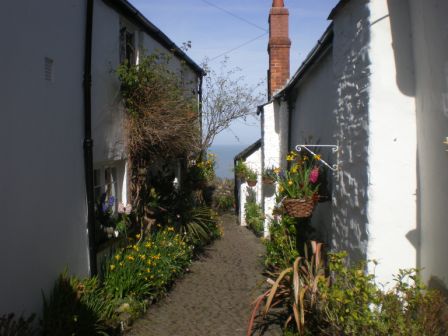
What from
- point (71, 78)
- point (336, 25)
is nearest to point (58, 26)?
point (71, 78)

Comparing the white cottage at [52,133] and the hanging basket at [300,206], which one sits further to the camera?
the hanging basket at [300,206]

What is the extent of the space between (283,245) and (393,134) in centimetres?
389

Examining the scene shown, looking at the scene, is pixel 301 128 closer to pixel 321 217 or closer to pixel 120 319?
pixel 321 217

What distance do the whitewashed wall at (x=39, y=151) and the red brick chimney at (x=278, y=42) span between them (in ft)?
25.7

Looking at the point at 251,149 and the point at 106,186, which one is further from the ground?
the point at 251,149

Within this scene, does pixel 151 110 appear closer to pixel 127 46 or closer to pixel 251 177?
pixel 127 46

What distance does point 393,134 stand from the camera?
4.53 metres

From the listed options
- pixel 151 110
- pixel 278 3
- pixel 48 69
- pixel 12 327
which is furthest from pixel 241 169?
pixel 12 327

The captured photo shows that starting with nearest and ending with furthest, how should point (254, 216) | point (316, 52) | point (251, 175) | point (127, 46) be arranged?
point (316, 52)
point (127, 46)
point (254, 216)
point (251, 175)

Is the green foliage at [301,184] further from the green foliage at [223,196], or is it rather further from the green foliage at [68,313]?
the green foliage at [223,196]

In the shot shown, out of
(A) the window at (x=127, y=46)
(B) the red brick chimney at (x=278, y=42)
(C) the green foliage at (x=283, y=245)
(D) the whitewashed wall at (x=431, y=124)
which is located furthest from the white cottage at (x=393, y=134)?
(B) the red brick chimney at (x=278, y=42)

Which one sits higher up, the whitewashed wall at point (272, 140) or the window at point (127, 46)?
the window at point (127, 46)

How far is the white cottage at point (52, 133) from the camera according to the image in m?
4.54

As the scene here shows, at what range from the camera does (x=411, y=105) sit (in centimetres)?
451
